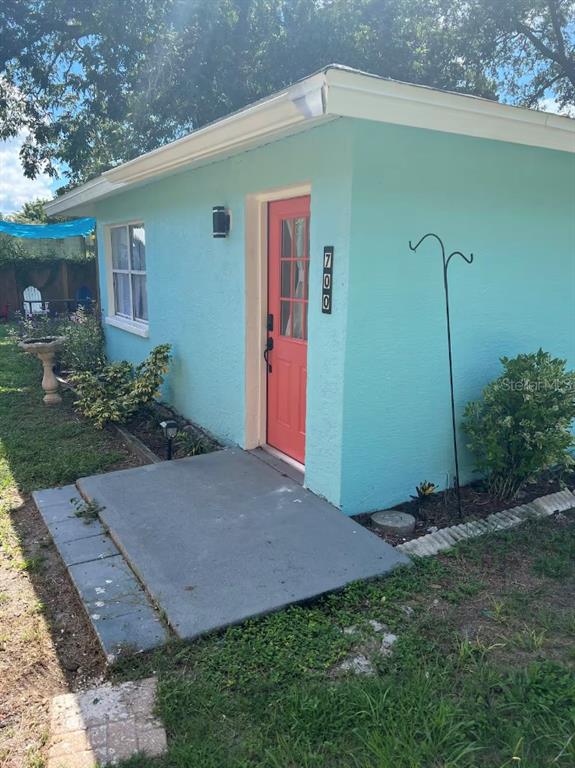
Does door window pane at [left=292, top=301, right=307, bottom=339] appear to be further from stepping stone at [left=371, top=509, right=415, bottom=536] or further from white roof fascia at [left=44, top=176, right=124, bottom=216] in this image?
white roof fascia at [left=44, top=176, right=124, bottom=216]

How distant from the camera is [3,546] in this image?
12.3 feet

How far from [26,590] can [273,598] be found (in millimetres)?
1482

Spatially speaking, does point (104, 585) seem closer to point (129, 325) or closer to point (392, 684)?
point (392, 684)

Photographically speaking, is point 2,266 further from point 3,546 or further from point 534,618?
point 534,618

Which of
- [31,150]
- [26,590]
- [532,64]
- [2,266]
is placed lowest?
[26,590]

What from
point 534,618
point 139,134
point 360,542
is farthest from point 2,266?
point 534,618

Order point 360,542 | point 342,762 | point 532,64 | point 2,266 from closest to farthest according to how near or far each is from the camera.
Result: point 342,762 → point 360,542 → point 532,64 → point 2,266

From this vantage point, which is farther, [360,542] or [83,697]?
[360,542]

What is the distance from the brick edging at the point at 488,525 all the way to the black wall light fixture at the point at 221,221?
3035 millimetres

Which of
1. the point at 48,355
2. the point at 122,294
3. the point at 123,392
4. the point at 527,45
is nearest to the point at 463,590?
the point at 123,392

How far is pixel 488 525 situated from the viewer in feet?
12.8

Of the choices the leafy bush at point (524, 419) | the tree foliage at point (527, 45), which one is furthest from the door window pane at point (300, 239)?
the tree foliage at point (527, 45)

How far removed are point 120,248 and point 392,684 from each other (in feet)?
23.9

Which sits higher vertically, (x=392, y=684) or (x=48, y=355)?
(x=48, y=355)
